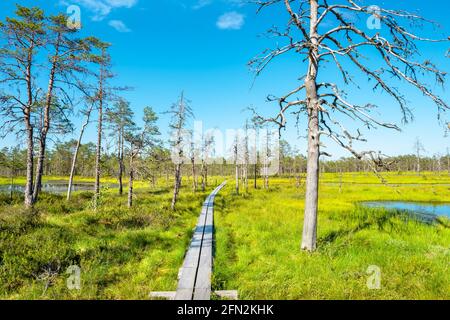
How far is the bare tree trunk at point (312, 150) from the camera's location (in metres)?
8.14

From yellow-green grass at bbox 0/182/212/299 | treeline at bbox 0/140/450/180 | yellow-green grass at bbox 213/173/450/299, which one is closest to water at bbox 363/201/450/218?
treeline at bbox 0/140/450/180

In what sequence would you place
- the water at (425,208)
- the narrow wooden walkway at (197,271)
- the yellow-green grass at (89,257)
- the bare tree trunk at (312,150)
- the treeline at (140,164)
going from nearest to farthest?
the narrow wooden walkway at (197,271) < the yellow-green grass at (89,257) < the bare tree trunk at (312,150) < the water at (425,208) < the treeline at (140,164)

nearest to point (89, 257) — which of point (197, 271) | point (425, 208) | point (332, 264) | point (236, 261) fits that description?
point (197, 271)

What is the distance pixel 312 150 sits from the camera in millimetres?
8195

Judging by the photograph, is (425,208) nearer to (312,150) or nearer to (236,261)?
(312,150)

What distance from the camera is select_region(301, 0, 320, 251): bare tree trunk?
320 inches

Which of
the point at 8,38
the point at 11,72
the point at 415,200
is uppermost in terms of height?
the point at 8,38

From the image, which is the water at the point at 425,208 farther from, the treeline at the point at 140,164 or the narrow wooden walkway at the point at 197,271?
the narrow wooden walkway at the point at 197,271

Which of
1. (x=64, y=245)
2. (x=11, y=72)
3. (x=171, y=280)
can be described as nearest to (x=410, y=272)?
(x=171, y=280)

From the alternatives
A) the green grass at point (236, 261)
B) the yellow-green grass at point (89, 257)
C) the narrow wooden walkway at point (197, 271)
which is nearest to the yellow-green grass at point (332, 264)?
the green grass at point (236, 261)

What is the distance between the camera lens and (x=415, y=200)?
117 feet

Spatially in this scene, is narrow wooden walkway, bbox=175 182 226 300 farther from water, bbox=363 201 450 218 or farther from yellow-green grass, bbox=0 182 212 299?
water, bbox=363 201 450 218
